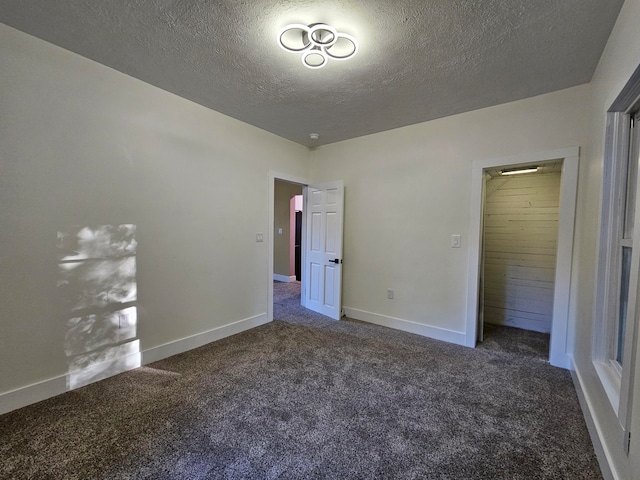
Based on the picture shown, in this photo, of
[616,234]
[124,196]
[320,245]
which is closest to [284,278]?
[320,245]

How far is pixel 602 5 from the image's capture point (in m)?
1.52

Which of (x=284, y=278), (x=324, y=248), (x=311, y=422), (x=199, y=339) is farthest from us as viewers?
(x=284, y=278)

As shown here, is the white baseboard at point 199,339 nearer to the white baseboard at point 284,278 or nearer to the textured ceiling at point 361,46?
the textured ceiling at point 361,46

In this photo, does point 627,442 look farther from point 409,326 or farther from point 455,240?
point 409,326

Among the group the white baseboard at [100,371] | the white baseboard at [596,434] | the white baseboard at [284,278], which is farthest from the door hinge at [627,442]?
the white baseboard at [284,278]

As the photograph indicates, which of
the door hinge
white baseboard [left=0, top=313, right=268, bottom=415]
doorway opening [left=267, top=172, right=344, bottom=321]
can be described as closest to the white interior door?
doorway opening [left=267, top=172, right=344, bottom=321]

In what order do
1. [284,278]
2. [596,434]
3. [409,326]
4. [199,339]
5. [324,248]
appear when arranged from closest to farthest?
[596,434], [199,339], [409,326], [324,248], [284,278]

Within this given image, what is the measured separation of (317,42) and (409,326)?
10.3 ft

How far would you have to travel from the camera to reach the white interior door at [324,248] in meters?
3.86

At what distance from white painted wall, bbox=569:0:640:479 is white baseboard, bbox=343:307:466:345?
101 centimetres

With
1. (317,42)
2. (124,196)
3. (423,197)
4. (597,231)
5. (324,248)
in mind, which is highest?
(317,42)

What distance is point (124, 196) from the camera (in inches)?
92.7

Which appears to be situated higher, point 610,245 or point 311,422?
point 610,245

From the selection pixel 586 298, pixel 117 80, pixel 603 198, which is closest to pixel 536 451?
pixel 586 298
